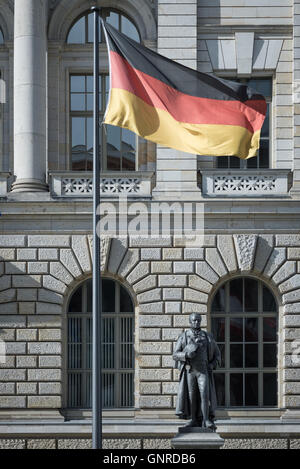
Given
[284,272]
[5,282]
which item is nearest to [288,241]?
[284,272]

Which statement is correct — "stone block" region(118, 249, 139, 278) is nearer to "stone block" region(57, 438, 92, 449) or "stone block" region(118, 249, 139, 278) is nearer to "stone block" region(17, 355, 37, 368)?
"stone block" region(17, 355, 37, 368)

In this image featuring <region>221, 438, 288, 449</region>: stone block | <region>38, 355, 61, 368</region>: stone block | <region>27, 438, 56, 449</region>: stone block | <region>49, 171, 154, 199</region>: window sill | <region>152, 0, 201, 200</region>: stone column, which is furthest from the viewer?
<region>152, 0, 201, 200</region>: stone column

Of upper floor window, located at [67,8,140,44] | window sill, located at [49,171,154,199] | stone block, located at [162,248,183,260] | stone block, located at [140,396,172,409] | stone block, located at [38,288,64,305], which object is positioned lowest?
stone block, located at [140,396,172,409]

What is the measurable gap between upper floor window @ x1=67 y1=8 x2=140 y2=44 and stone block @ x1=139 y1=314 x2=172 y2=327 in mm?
8011

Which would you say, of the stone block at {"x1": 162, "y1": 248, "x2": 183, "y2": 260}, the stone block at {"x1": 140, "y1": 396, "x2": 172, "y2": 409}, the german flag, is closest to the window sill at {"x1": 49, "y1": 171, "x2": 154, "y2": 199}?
the stone block at {"x1": 162, "y1": 248, "x2": 183, "y2": 260}

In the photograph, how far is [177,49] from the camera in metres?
24.1

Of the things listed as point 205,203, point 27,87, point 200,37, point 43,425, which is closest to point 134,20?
point 200,37

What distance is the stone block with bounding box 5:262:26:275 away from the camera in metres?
23.6

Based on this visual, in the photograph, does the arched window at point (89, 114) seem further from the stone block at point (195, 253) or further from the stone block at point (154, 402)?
the stone block at point (154, 402)

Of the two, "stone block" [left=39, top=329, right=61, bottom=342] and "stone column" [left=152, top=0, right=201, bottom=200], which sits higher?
"stone column" [left=152, top=0, right=201, bottom=200]

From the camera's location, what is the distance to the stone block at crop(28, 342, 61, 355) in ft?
76.7

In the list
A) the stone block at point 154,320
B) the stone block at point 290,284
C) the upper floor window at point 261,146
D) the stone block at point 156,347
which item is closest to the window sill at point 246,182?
the upper floor window at point 261,146

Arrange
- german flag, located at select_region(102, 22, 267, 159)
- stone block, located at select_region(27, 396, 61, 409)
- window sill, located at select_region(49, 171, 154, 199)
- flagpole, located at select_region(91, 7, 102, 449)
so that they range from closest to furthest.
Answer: flagpole, located at select_region(91, 7, 102, 449)
german flag, located at select_region(102, 22, 267, 159)
stone block, located at select_region(27, 396, 61, 409)
window sill, located at select_region(49, 171, 154, 199)

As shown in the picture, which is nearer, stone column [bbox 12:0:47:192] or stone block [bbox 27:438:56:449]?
stone block [bbox 27:438:56:449]
